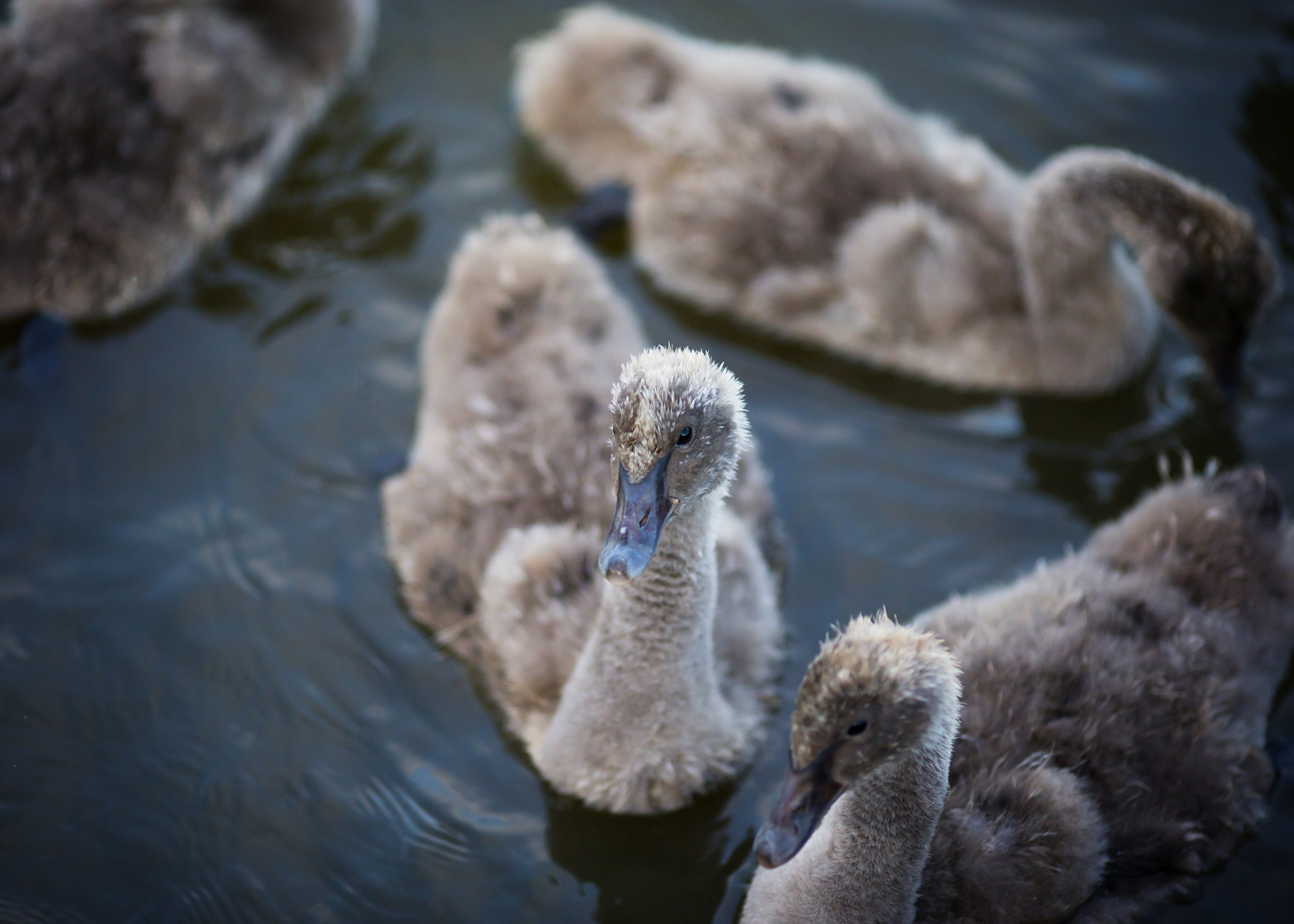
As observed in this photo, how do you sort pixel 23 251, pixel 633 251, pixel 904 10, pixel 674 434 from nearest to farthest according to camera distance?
pixel 674 434 → pixel 23 251 → pixel 633 251 → pixel 904 10

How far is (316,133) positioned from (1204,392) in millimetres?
4826

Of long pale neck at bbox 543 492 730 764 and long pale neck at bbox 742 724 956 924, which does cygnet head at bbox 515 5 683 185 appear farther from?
long pale neck at bbox 742 724 956 924

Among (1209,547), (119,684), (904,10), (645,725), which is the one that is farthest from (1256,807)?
(904,10)

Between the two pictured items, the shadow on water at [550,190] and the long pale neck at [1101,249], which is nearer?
the long pale neck at [1101,249]

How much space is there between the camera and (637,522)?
357 cm

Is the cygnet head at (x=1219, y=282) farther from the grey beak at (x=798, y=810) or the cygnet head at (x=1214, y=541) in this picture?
the grey beak at (x=798, y=810)

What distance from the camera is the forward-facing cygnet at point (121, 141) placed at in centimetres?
534

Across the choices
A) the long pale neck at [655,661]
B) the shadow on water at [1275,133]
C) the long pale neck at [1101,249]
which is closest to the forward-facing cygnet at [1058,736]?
the long pale neck at [655,661]

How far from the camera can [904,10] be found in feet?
25.0

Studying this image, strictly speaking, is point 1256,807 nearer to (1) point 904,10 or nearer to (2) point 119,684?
(2) point 119,684

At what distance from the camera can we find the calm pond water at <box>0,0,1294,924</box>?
4.23 metres

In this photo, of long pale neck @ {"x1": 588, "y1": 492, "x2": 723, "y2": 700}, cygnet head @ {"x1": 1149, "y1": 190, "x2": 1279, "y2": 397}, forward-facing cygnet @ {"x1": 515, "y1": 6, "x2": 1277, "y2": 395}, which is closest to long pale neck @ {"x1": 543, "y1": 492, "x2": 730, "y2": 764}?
long pale neck @ {"x1": 588, "y1": 492, "x2": 723, "y2": 700}

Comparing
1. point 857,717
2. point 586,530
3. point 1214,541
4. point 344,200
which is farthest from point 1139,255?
point 344,200

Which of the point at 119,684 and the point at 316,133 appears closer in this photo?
the point at 119,684
